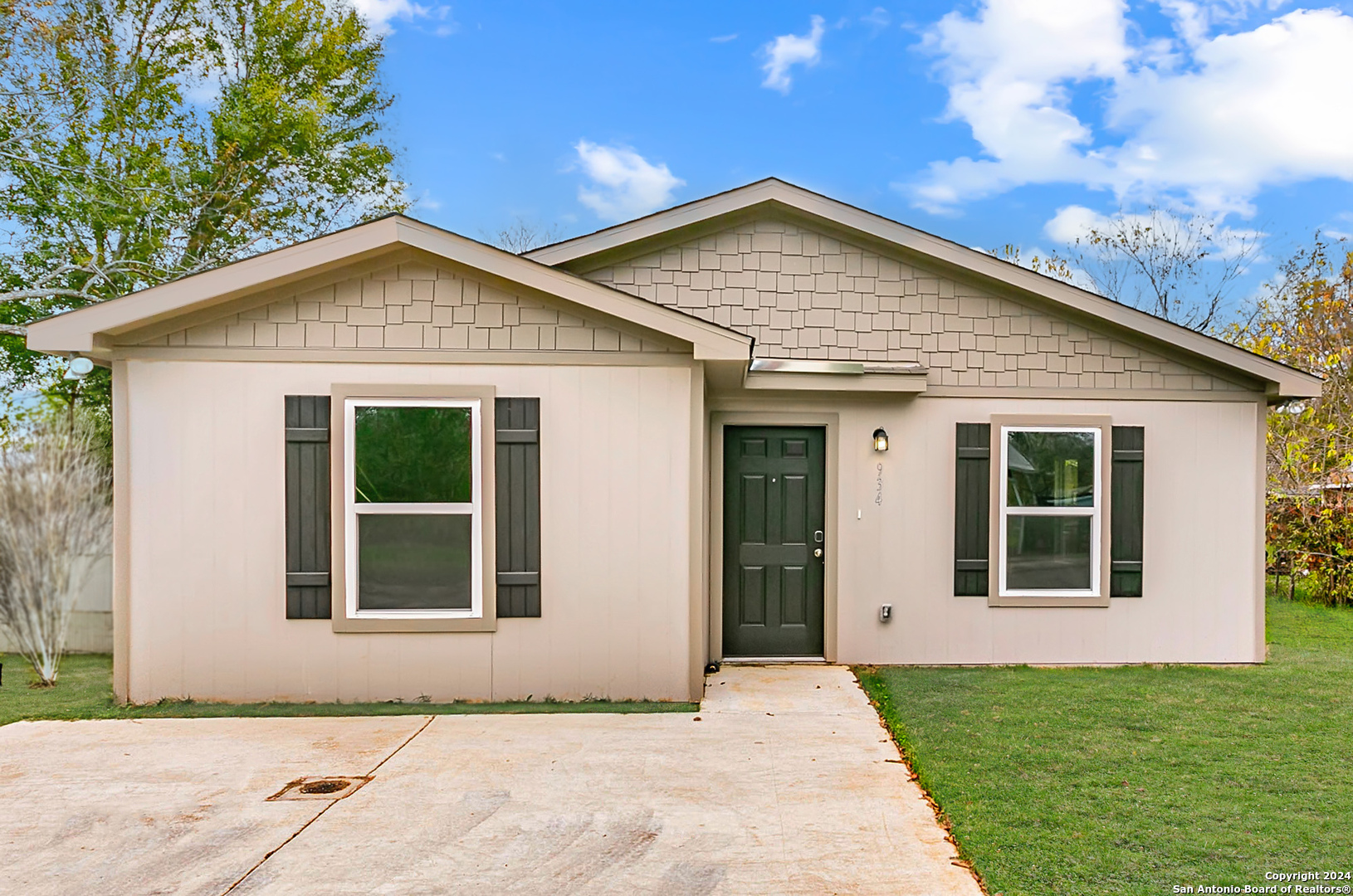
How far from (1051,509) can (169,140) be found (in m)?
13.5

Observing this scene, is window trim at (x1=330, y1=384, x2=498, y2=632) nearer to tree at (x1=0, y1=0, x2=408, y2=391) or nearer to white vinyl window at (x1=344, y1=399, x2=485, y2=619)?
white vinyl window at (x1=344, y1=399, x2=485, y2=619)

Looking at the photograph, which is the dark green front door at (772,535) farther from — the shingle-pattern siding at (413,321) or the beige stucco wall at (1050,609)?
the shingle-pattern siding at (413,321)

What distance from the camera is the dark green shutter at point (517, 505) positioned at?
17.7ft

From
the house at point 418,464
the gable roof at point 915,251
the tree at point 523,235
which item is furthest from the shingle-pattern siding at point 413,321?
the tree at point 523,235

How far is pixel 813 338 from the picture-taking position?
21.5 ft

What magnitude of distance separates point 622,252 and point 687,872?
4684 mm

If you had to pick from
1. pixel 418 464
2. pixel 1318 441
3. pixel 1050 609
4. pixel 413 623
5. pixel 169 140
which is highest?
pixel 169 140

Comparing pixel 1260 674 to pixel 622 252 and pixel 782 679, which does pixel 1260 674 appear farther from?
pixel 622 252

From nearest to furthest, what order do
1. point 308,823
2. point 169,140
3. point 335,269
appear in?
1. point 308,823
2. point 335,269
3. point 169,140

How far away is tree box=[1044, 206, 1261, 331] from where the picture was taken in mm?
15977

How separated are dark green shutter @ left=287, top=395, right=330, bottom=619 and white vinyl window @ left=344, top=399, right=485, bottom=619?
0.69 feet

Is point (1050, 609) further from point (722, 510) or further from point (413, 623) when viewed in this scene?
point (413, 623)

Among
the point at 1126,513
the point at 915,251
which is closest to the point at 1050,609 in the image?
the point at 1126,513

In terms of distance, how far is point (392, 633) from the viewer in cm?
539
